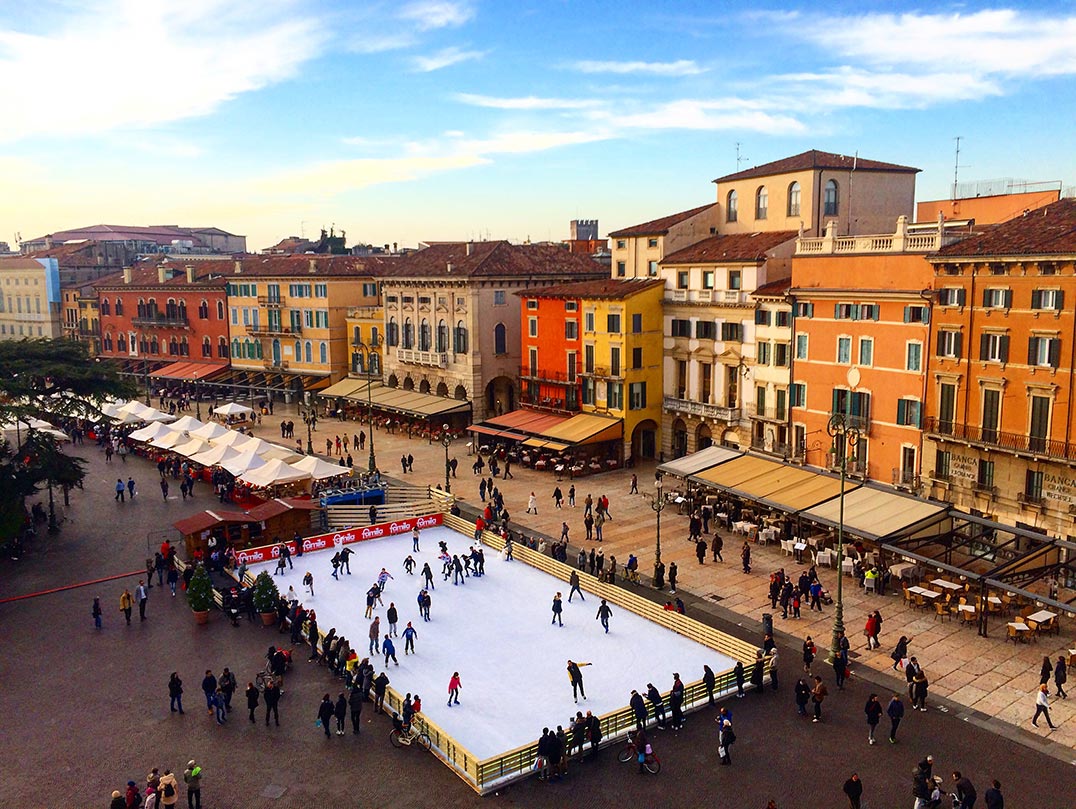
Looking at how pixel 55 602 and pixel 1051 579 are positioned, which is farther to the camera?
pixel 55 602

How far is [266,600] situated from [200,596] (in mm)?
2175

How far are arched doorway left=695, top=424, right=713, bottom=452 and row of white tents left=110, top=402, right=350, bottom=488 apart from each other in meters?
18.3

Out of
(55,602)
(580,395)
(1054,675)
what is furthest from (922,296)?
(55,602)

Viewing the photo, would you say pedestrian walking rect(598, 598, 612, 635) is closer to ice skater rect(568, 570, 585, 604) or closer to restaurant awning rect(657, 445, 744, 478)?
ice skater rect(568, 570, 585, 604)

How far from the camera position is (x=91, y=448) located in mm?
61500

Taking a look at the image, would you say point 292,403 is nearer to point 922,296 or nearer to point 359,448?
point 359,448

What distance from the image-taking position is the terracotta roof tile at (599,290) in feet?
163

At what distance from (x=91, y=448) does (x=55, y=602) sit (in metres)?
32.6

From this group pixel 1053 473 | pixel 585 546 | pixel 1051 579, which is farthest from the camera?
pixel 585 546

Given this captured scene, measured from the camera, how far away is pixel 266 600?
95.5 feet

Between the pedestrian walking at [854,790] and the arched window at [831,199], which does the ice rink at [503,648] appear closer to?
the pedestrian walking at [854,790]

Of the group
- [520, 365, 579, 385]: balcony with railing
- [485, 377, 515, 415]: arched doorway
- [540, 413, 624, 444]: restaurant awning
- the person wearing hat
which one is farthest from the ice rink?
[485, 377, 515, 415]: arched doorway

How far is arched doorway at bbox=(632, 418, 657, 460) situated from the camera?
169 feet

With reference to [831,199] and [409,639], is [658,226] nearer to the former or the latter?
[831,199]
